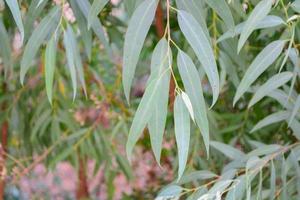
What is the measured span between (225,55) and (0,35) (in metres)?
0.45

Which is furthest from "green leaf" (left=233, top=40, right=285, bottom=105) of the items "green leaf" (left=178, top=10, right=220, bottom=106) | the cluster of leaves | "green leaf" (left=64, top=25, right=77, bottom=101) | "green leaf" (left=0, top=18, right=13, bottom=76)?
"green leaf" (left=0, top=18, right=13, bottom=76)

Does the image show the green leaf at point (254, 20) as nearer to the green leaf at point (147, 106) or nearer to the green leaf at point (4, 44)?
the green leaf at point (147, 106)

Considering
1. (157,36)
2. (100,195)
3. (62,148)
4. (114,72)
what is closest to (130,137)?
(157,36)

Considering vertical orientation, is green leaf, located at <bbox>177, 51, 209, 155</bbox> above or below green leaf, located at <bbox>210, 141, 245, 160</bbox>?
above

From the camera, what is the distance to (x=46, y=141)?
1858 mm

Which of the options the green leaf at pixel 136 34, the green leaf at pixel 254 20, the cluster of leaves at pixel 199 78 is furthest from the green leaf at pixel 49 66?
the green leaf at pixel 254 20

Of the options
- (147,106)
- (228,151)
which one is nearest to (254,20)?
(147,106)

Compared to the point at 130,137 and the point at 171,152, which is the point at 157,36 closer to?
the point at 171,152

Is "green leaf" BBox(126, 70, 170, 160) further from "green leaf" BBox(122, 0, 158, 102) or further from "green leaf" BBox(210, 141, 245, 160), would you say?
"green leaf" BBox(210, 141, 245, 160)

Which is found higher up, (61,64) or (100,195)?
(61,64)

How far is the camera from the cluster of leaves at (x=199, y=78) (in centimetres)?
82

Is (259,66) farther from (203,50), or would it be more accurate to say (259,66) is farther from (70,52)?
(70,52)

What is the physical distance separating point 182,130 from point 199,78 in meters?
0.08

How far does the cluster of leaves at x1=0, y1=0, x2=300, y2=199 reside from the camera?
0.82 meters
